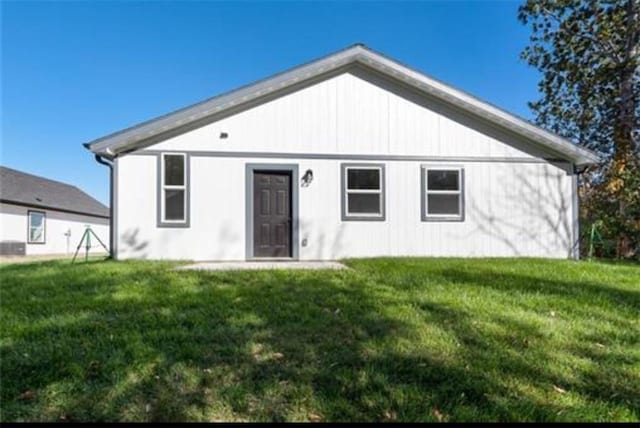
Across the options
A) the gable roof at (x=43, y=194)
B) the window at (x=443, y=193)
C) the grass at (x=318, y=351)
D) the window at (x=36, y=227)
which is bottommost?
the grass at (x=318, y=351)

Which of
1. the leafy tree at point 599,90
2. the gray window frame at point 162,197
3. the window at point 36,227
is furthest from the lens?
the window at point 36,227

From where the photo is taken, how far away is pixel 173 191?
8.48 m

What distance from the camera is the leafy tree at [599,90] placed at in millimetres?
12938

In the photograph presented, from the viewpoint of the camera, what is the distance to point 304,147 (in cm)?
878

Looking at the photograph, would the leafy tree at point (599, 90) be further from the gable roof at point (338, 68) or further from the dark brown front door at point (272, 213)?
the dark brown front door at point (272, 213)

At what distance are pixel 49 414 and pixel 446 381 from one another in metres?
2.52

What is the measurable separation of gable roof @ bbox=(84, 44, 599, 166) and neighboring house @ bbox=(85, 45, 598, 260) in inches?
1.1

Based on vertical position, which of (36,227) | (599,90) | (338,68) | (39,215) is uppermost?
(599,90)

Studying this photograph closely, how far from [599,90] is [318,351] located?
17.2 metres

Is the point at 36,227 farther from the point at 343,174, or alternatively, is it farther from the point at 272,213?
the point at 343,174

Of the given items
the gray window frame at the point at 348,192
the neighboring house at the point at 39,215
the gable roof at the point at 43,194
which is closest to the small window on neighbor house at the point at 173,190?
the gray window frame at the point at 348,192

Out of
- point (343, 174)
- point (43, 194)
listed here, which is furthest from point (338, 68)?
point (43, 194)

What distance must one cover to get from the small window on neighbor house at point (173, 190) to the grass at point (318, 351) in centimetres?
299

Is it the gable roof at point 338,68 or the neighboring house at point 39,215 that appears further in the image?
the neighboring house at point 39,215
